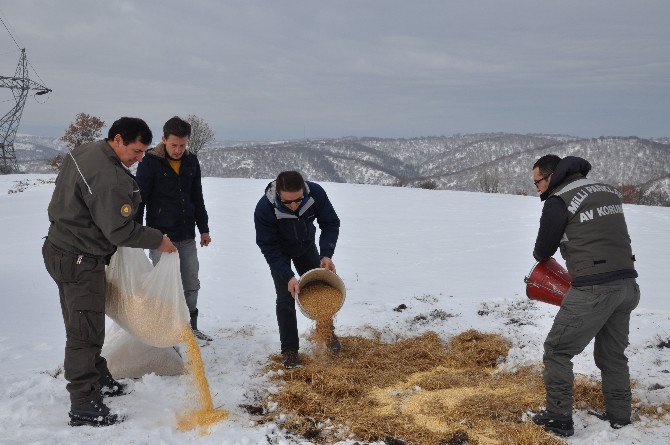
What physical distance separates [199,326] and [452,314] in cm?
300

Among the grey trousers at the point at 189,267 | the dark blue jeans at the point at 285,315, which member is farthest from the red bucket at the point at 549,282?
the grey trousers at the point at 189,267

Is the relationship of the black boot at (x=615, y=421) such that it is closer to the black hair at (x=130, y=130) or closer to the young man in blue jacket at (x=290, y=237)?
the young man in blue jacket at (x=290, y=237)

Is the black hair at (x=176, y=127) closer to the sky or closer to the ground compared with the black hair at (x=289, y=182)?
closer to the sky

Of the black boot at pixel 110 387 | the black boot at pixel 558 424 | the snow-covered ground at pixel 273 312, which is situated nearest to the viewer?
the black boot at pixel 558 424

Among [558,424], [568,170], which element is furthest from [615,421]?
[568,170]

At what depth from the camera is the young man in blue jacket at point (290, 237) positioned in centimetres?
409

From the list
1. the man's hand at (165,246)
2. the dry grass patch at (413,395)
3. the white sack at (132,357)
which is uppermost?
the man's hand at (165,246)

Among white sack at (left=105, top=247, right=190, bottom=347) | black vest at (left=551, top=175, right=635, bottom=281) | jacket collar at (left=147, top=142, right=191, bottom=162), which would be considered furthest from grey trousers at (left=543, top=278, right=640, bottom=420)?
jacket collar at (left=147, top=142, right=191, bottom=162)

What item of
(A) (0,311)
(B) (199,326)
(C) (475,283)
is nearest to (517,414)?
(B) (199,326)

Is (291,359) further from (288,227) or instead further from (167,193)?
(167,193)

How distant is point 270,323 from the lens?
5.51m

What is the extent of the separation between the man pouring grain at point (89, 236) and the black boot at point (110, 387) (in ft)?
1.22

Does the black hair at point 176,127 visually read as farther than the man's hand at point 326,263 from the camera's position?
No

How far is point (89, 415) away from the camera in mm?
3205
